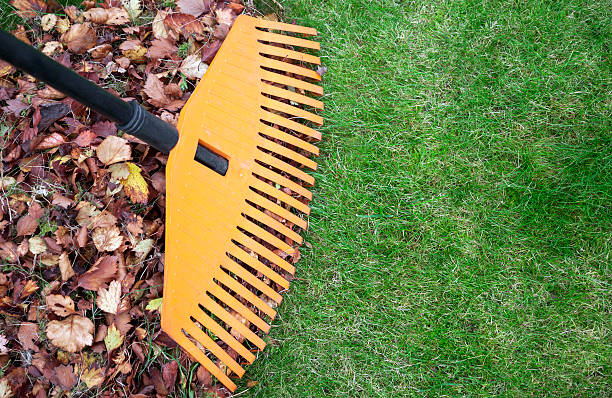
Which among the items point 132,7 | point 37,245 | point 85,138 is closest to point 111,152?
point 85,138

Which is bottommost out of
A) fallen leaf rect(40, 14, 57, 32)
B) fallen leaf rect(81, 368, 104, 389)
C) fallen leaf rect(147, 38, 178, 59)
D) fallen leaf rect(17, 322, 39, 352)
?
fallen leaf rect(81, 368, 104, 389)

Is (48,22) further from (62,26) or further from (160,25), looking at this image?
(160,25)

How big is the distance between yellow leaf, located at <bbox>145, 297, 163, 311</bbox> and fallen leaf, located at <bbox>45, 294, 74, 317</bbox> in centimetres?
29

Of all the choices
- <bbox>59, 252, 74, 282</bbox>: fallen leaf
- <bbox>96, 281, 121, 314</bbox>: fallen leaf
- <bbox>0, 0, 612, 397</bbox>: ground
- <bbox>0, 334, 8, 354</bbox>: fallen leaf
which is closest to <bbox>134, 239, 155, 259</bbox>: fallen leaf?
<bbox>96, 281, 121, 314</bbox>: fallen leaf

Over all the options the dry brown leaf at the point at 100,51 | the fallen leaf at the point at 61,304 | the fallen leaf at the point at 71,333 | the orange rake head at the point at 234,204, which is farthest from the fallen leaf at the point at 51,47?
the fallen leaf at the point at 71,333

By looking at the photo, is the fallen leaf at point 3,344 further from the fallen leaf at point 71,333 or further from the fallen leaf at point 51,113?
the fallen leaf at point 51,113

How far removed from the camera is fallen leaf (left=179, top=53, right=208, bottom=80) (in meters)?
2.05

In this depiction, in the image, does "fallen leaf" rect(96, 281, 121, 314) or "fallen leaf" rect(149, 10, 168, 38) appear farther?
"fallen leaf" rect(149, 10, 168, 38)

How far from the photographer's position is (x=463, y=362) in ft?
6.40

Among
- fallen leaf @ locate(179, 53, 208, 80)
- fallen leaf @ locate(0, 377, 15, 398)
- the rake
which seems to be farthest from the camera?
fallen leaf @ locate(179, 53, 208, 80)

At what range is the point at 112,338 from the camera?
5.64 ft

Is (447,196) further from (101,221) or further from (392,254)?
(101,221)

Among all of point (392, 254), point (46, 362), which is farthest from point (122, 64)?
point (392, 254)

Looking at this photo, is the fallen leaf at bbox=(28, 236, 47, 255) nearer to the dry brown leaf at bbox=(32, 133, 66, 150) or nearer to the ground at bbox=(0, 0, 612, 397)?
the dry brown leaf at bbox=(32, 133, 66, 150)
